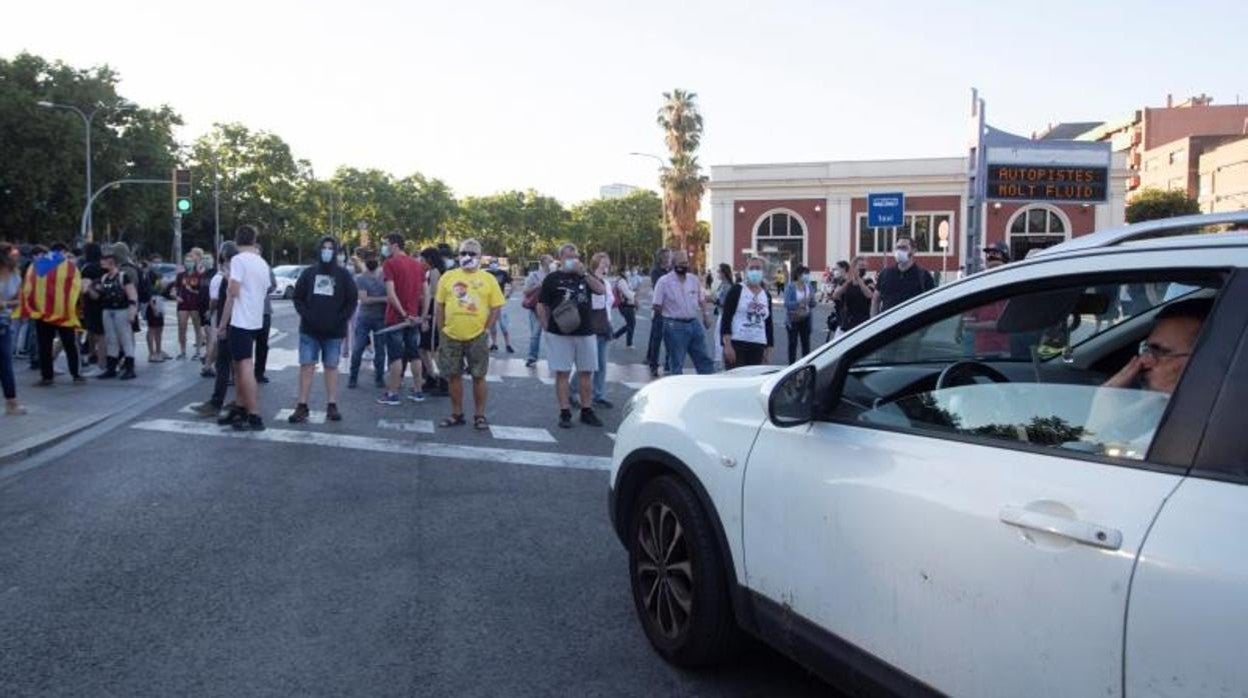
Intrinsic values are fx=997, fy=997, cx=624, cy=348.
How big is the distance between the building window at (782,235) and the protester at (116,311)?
1803 inches

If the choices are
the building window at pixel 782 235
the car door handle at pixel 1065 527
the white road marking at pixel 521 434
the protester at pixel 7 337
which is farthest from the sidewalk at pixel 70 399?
the building window at pixel 782 235

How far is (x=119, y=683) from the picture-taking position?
3.66 metres

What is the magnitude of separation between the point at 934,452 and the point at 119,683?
3.01 meters

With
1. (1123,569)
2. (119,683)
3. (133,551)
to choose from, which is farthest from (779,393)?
(133,551)

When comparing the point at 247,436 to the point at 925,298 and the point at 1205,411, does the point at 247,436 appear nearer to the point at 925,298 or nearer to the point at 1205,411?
the point at 925,298

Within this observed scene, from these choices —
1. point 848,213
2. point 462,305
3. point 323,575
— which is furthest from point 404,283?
point 848,213

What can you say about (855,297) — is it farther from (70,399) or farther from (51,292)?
(51,292)

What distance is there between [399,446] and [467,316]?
1.38 meters

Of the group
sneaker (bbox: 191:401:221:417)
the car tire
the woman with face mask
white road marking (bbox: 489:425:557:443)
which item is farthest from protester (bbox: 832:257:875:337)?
the car tire

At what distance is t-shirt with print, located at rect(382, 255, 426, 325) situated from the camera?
36.9ft

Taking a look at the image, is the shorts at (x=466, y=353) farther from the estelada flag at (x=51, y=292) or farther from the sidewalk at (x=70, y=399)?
the estelada flag at (x=51, y=292)

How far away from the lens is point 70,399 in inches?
416

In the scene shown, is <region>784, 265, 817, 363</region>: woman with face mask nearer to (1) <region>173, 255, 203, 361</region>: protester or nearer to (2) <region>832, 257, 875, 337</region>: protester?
(2) <region>832, 257, 875, 337</region>: protester

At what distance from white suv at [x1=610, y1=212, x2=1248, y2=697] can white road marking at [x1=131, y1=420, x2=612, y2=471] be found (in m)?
3.83
